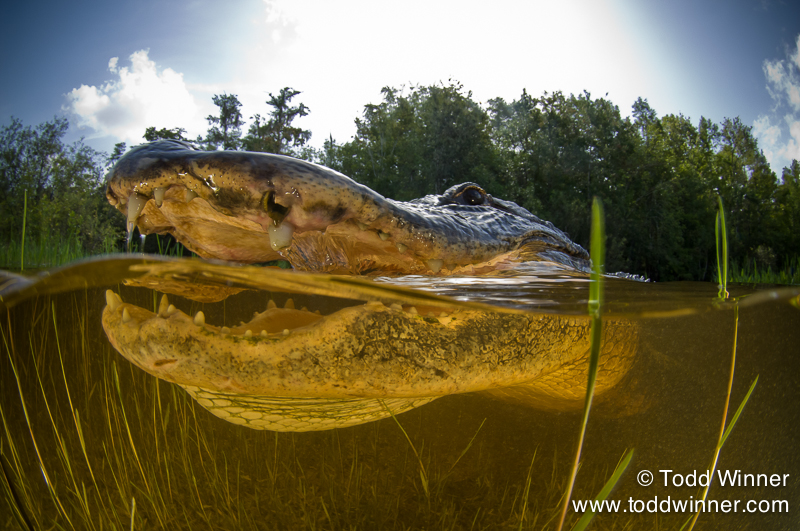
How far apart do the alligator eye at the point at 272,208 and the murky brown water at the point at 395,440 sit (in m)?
0.23

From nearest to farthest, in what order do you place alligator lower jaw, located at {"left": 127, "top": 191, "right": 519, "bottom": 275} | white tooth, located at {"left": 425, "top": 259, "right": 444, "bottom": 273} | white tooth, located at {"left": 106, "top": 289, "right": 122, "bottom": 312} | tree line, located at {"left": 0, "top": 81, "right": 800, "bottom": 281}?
white tooth, located at {"left": 106, "top": 289, "right": 122, "bottom": 312}, alligator lower jaw, located at {"left": 127, "top": 191, "right": 519, "bottom": 275}, white tooth, located at {"left": 425, "top": 259, "right": 444, "bottom": 273}, tree line, located at {"left": 0, "top": 81, "right": 800, "bottom": 281}

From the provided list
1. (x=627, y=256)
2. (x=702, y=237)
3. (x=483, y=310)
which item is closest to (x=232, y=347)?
(x=483, y=310)

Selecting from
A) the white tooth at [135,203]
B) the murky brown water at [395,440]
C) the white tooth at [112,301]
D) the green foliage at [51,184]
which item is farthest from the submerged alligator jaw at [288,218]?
the green foliage at [51,184]

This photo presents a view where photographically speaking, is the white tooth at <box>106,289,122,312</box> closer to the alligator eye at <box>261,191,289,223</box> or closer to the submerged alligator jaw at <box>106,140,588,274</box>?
the submerged alligator jaw at <box>106,140,588,274</box>

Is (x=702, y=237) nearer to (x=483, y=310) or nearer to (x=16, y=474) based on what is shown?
(x=483, y=310)

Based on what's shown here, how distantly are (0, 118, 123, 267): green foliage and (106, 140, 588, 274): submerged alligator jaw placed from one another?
7902 mm

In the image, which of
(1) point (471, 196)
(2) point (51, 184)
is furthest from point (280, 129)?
(1) point (471, 196)

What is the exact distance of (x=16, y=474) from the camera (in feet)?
6.88

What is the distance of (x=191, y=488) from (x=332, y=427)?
60cm

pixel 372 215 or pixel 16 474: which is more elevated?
pixel 372 215

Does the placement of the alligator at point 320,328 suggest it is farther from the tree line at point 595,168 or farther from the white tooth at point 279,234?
the tree line at point 595,168

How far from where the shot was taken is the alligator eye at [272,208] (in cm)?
142

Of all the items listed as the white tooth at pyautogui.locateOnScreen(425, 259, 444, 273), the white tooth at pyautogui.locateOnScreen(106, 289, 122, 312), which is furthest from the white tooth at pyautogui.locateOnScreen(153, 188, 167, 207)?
the white tooth at pyautogui.locateOnScreen(425, 259, 444, 273)

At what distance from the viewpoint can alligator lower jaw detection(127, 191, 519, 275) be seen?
1.77m
